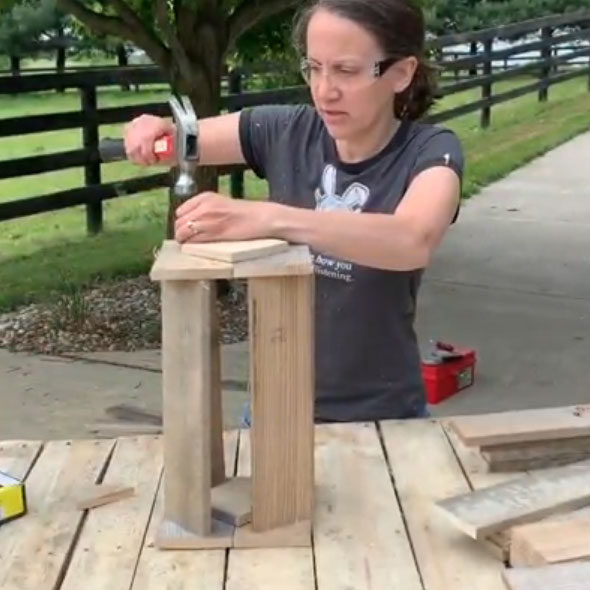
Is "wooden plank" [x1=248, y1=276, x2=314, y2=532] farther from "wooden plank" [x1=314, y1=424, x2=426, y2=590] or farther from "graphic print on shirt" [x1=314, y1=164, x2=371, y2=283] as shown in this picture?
"graphic print on shirt" [x1=314, y1=164, x2=371, y2=283]

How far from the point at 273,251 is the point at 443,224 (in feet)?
1.04

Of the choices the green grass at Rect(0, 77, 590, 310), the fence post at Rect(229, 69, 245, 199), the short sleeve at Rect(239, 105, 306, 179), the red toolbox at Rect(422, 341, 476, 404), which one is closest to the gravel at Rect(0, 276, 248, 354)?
the green grass at Rect(0, 77, 590, 310)

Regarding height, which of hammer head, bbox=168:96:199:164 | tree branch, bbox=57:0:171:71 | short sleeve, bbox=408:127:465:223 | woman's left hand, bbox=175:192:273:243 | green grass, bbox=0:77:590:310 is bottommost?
green grass, bbox=0:77:590:310

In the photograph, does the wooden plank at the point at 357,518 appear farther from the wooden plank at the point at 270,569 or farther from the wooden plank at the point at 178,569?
the wooden plank at the point at 178,569

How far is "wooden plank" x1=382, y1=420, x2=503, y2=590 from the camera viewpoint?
184cm

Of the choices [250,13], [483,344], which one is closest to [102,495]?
[483,344]

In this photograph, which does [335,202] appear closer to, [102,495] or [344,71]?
[344,71]

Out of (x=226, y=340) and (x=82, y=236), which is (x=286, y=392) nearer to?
(x=226, y=340)

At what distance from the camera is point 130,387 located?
5.32m

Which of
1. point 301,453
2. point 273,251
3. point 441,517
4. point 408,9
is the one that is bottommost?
point 441,517

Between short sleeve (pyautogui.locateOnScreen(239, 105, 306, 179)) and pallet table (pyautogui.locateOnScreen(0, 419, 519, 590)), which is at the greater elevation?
short sleeve (pyautogui.locateOnScreen(239, 105, 306, 179))

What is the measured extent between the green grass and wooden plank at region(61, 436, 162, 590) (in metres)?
4.47

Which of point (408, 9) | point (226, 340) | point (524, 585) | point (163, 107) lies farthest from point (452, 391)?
point (163, 107)

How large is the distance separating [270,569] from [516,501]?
41 centimetres
